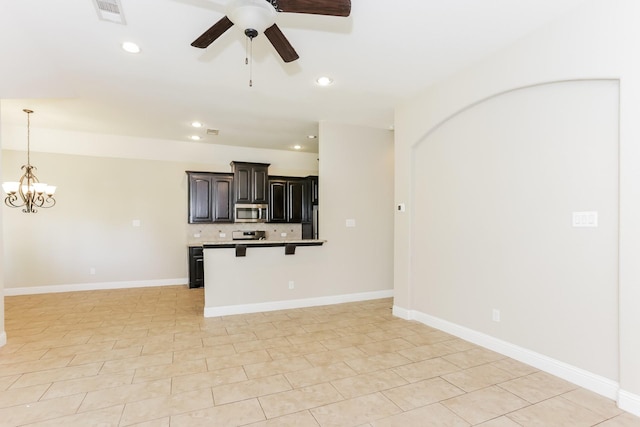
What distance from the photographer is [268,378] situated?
8.52 ft

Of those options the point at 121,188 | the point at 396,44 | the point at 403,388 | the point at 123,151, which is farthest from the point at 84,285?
the point at 396,44

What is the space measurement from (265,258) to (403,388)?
2643 millimetres

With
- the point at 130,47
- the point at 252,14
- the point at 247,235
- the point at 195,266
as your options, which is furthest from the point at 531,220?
the point at 195,266

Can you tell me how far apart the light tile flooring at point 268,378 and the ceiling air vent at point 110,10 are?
9.35 ft

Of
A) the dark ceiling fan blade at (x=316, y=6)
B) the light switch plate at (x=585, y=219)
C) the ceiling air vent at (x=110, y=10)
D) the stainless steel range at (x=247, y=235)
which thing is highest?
the ceiling air vent at (x=110, y=10)

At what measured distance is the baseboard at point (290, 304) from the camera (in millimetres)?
4307

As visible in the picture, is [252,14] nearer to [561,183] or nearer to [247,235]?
[561,183]

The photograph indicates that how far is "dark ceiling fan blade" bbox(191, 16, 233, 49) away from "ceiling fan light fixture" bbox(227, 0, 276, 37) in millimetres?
70

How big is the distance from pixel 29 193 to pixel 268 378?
4949 mm

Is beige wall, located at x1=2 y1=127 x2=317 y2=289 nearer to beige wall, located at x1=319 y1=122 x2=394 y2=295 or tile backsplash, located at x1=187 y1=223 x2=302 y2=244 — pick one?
tile backsplash, located at x1=187 y1=223 x2=302 y2=244

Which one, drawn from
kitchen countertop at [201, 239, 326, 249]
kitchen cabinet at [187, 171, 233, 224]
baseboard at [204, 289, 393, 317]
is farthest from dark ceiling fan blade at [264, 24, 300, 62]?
kitchen cabinet at [187, 171, 233, 224]

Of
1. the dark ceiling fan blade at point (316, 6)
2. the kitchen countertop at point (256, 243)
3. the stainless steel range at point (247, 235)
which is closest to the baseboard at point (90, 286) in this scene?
the stainless steel range at point (247, 235)

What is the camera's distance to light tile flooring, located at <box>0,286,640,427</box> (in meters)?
2.09

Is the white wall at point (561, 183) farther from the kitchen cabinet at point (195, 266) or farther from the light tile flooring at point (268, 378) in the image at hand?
the kitchen cabinet at point (195, 266)
